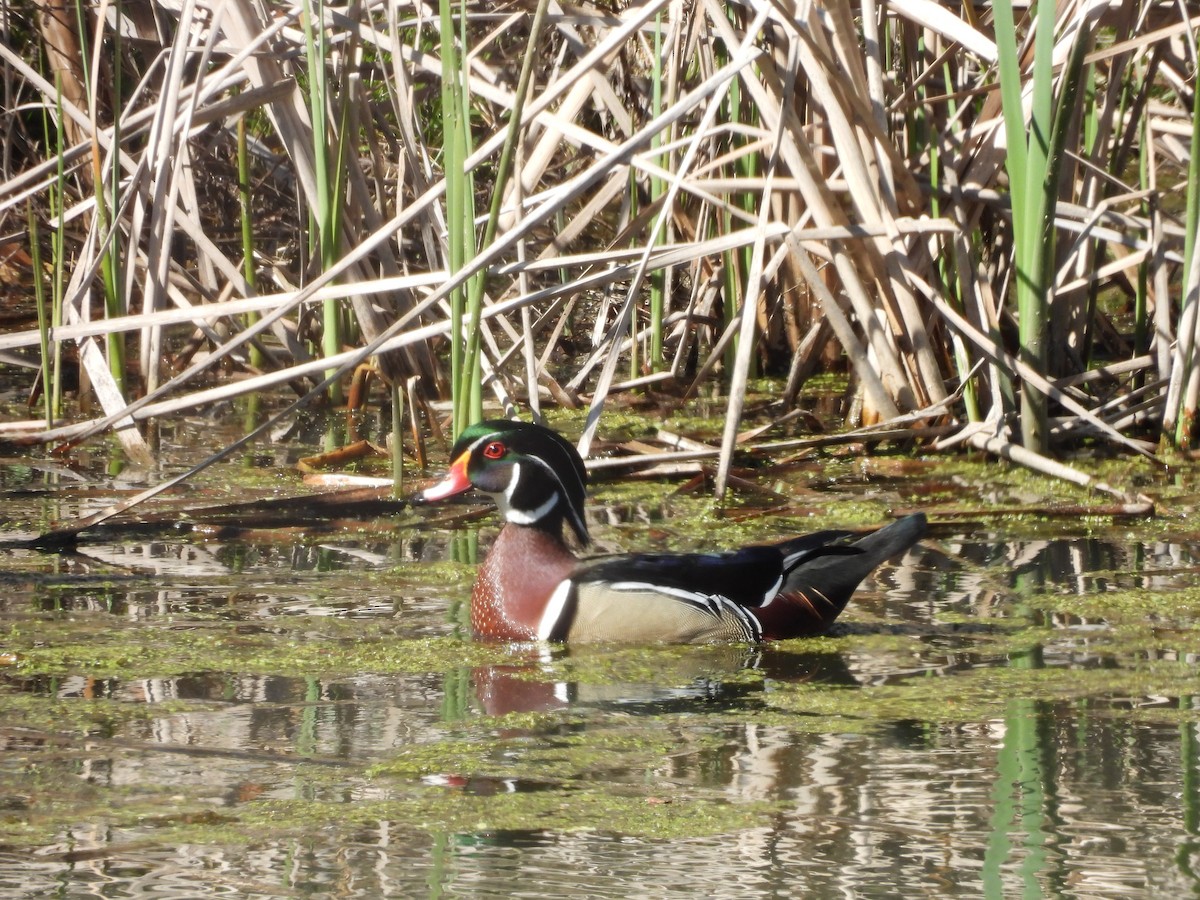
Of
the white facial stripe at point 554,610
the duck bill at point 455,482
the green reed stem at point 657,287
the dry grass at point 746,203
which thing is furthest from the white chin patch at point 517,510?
the green reed stem at point 657,287

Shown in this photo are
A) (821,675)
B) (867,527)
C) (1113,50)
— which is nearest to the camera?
(821,675)

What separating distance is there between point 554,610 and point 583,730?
1.04 metres

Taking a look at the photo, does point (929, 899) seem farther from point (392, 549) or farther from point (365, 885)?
point (392, 549)

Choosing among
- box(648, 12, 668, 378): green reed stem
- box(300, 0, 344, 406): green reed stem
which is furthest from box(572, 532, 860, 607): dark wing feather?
box(648, 12, 668, 378): green reed stem

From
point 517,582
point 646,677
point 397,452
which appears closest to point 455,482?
point 517,582

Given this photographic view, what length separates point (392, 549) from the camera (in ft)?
18.2

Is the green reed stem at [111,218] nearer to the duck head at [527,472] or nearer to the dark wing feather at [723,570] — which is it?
the duck head at [527,472]

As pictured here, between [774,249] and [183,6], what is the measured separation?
253 centimetres

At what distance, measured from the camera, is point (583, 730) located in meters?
3.74

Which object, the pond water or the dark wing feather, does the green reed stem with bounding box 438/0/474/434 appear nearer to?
the pond water

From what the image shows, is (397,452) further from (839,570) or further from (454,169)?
(839,570)

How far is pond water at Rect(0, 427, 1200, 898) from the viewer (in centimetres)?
290

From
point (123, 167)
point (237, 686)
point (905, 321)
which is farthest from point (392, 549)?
point (123, 167)

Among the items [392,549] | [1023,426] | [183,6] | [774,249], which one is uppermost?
[183,6]
